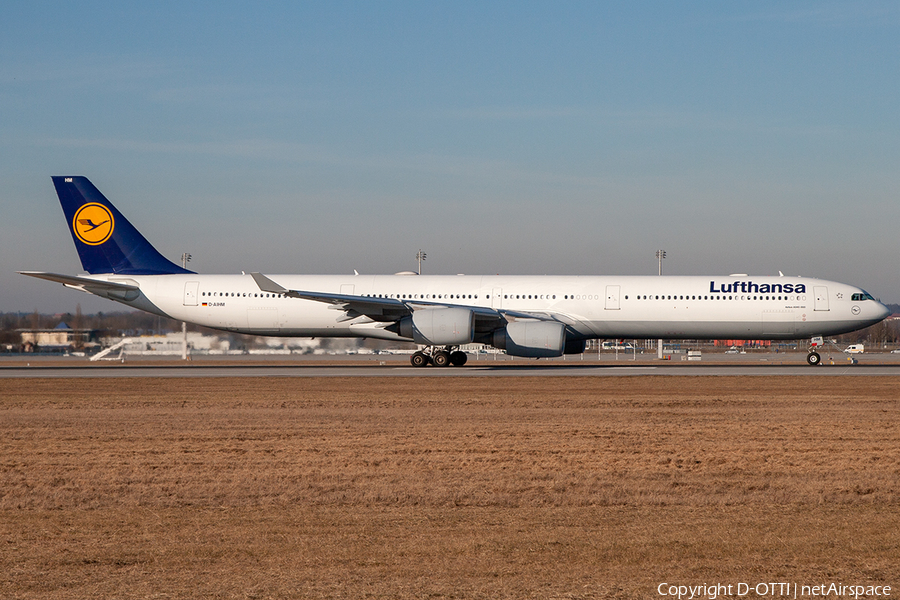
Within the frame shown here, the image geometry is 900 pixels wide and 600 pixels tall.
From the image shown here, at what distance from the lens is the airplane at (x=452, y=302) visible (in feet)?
112

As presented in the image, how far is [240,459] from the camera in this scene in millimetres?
11625

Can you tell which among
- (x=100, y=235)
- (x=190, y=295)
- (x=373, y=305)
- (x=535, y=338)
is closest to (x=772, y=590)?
(x=535, y=338)

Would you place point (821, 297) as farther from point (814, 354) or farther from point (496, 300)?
point (496, 300)

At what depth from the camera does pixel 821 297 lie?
34875 millimetres

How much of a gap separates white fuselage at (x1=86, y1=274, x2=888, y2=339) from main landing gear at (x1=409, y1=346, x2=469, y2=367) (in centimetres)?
138

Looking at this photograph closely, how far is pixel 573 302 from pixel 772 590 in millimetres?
29453

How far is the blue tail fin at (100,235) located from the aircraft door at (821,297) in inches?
1079

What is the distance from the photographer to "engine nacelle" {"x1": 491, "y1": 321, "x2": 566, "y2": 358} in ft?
106

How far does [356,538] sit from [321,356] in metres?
52.4

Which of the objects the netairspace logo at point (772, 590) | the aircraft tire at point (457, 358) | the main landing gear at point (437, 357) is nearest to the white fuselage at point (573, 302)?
the main landing gear at point (437, 357)

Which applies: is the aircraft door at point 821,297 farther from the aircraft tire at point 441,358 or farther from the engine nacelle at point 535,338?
the aircraft tire at point 441,358

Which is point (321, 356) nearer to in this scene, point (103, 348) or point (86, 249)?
point (103, 348)

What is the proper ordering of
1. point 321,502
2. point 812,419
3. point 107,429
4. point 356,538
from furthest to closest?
1. point 812,419
2. point 107,429
3. point 321,502
4. point 356,538

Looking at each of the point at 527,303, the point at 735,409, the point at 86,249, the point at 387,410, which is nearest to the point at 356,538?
the point at 387,410
